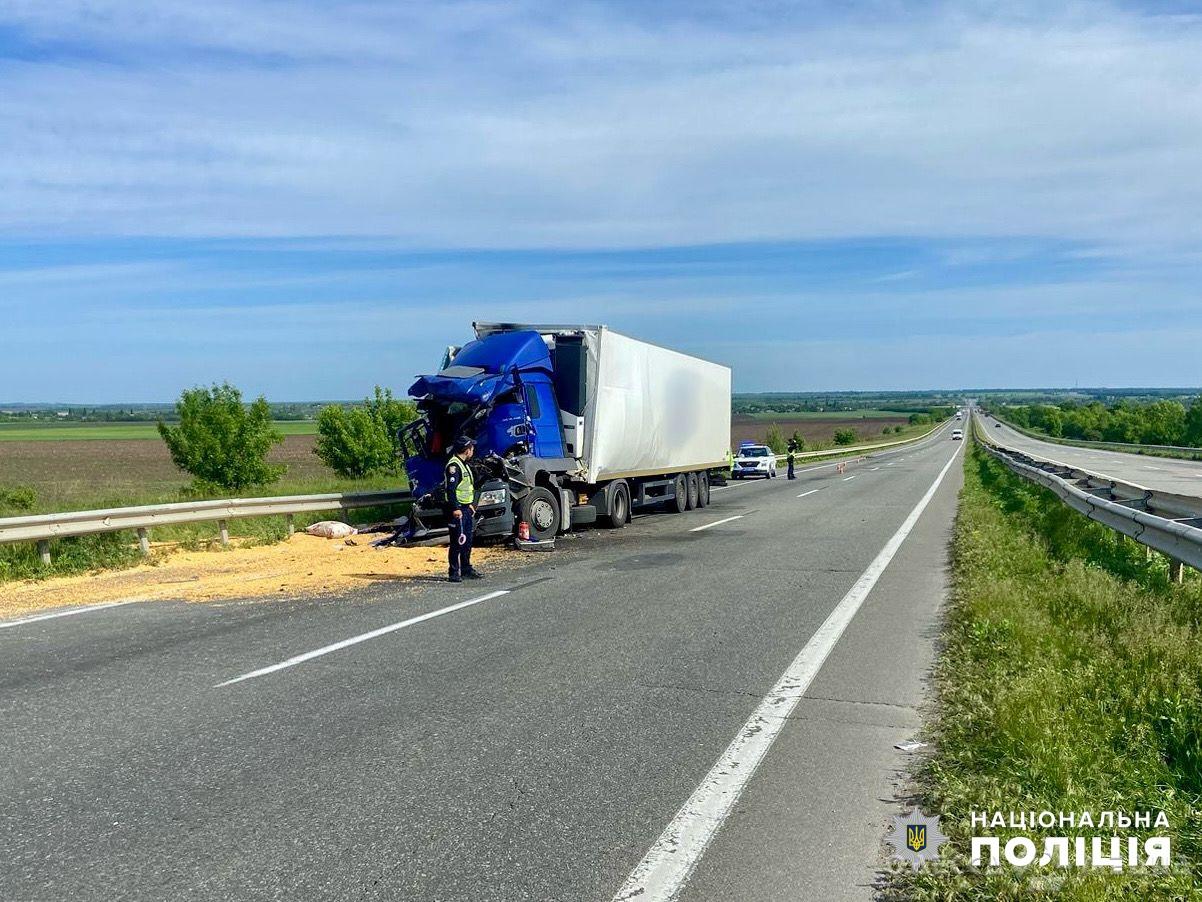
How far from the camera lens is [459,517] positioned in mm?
12000

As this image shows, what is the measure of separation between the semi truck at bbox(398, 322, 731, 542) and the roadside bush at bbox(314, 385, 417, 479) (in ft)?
142

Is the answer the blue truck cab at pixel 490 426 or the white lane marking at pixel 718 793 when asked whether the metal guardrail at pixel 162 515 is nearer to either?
the blue truck cab at pixel 490 426

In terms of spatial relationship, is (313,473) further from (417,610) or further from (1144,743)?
(1144,743)

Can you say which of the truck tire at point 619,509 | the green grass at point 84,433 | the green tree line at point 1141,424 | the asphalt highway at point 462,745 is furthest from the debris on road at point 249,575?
the green tree line at point 1141,424

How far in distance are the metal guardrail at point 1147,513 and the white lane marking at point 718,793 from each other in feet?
11.0

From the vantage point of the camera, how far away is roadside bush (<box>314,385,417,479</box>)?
6175cm

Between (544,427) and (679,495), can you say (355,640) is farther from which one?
(679,495)

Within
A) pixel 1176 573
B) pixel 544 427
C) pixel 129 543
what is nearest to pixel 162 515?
pixel 129 543

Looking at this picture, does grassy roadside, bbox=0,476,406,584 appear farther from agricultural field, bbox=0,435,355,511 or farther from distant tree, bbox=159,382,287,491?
distant tree, bbox=159,382,287,491

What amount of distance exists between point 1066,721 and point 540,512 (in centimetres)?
1117

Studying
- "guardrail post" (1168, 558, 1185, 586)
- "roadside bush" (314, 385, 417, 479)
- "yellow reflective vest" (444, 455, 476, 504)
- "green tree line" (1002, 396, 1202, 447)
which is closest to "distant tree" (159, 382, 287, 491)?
"roadside bush" (314, 385, 417, 479)

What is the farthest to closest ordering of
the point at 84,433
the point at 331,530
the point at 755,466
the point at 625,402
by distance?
1. the point at 84,433
2. the point at 755,466
3. the point at 625,402
4. the point at 331,530

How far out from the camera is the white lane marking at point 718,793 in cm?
395

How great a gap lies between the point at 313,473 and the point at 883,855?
5899 centimetres
